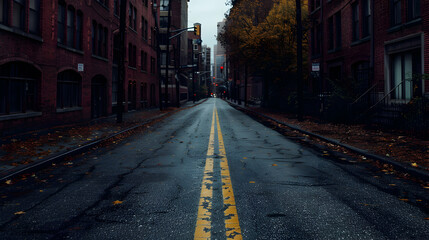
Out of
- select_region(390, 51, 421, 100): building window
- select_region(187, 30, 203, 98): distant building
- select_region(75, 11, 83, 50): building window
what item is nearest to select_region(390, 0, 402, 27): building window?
select_region(390, 51, 421, 100): building window

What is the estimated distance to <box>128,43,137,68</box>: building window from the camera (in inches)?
1173

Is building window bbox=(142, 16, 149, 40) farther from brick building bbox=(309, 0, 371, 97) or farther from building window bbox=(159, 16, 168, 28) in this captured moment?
building window bbox=(159, 16, 168, 28)

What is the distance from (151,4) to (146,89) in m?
10.8

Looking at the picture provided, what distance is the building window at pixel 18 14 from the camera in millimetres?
12312

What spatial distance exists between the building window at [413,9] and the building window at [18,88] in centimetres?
1693

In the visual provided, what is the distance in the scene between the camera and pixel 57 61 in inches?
608

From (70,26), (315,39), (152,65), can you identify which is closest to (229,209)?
(70,26)

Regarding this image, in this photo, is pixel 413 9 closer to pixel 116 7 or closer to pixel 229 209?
pixel 229 209

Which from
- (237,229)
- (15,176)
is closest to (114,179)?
(15,176)

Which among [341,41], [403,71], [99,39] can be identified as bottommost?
[403,71]

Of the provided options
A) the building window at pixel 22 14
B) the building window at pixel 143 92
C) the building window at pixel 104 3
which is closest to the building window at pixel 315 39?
the building window at pixel 104 3

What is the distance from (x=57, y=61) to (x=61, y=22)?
8.00ft

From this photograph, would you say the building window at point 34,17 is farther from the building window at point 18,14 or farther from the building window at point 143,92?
the building window at point 143,92

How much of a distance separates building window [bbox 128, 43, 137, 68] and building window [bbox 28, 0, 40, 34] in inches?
606
